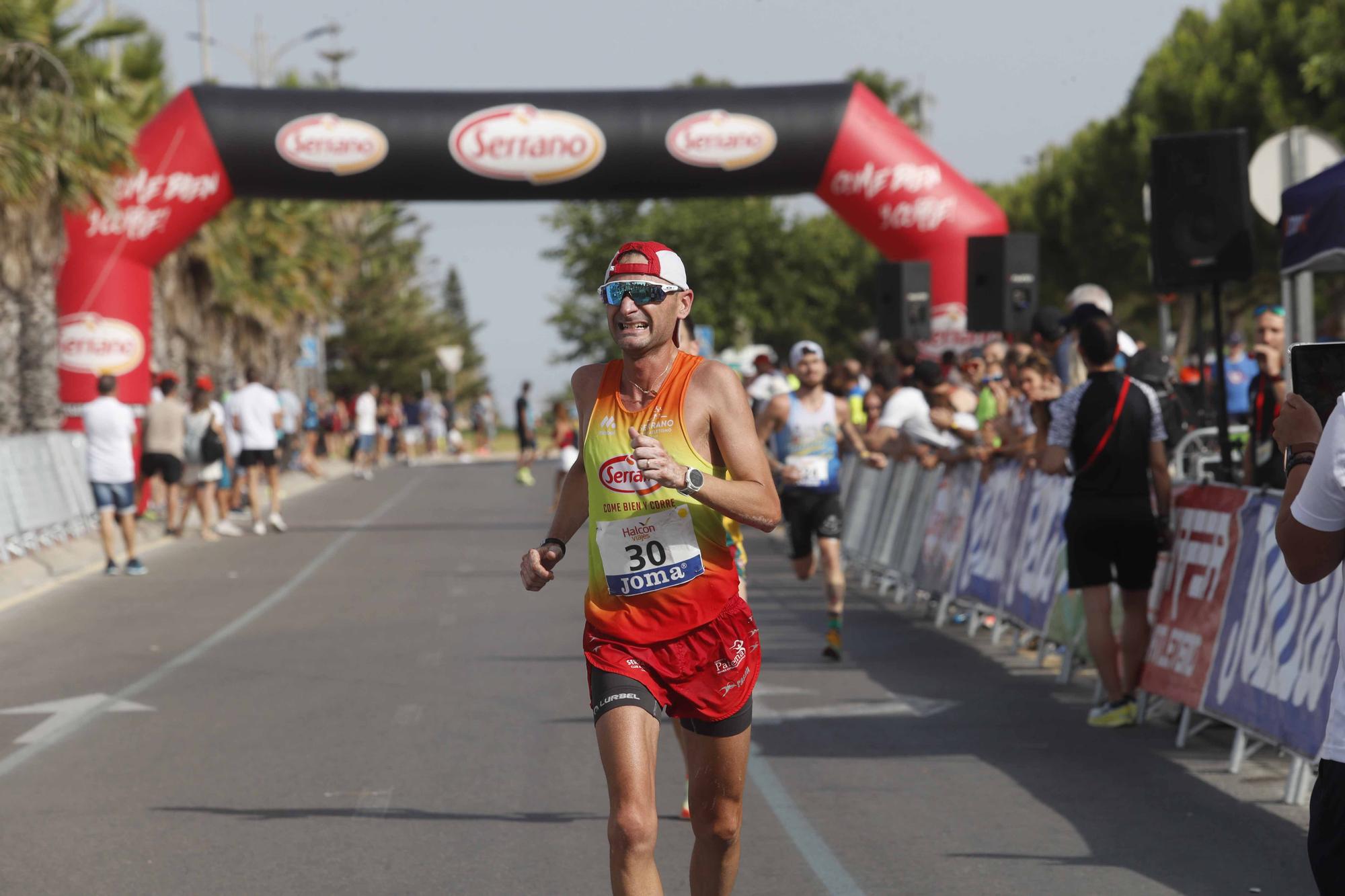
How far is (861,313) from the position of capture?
80000 mm

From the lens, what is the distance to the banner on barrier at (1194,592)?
8250mm

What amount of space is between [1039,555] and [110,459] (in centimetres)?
970

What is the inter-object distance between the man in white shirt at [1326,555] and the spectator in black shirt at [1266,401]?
5103 mm

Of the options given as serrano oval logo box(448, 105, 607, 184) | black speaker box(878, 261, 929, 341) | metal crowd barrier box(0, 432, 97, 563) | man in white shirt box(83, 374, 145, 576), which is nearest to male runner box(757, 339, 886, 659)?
man in white shirt box(83, 374, 145, 576)

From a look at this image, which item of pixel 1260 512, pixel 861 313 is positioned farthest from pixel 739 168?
pixel 861 313

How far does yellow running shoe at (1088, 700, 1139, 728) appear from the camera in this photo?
8.99 metres

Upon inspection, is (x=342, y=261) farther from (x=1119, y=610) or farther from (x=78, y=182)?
(x=1119, y=610)

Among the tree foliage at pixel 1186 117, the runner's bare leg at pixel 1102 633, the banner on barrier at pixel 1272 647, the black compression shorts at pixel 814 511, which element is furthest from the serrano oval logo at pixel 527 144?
the banner on barrier at pixel 1272 647

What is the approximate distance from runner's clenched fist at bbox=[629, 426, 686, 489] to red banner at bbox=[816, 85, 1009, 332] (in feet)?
63.9

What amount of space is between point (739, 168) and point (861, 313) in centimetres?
5670

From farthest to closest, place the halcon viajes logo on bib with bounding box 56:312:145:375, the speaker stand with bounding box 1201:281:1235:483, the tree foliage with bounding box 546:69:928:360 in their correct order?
the tree foliage with bounding box 546:69:928:360 → the halcon viajes logo on bib with bounding box 56:312:145:375 → the speaker stand with bounding box 1201:281:1235:483

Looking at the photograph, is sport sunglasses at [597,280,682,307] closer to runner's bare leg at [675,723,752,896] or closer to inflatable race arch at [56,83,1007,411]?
runner's bare leg at [675,723,752,896]

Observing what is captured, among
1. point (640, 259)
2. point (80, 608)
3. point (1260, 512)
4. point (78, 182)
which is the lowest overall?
point (80, 608)

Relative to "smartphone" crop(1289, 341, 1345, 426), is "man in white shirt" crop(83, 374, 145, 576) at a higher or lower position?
lower
